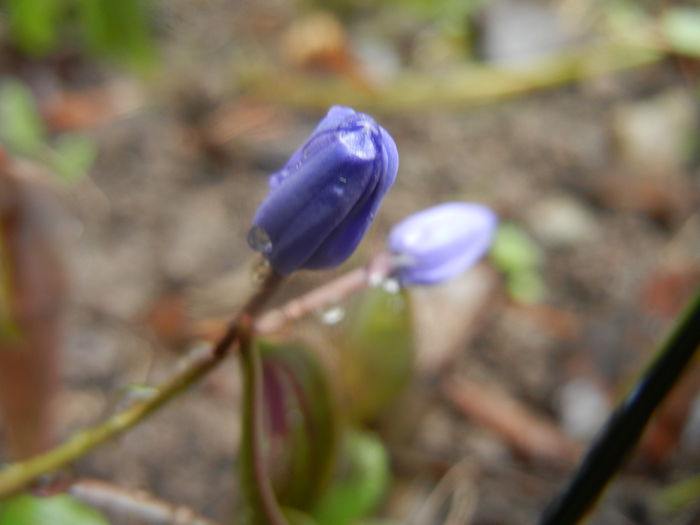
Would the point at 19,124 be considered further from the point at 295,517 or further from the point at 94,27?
the point at 295,517

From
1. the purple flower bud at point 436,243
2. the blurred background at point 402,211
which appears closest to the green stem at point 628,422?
the purple flower bud at point 436,243

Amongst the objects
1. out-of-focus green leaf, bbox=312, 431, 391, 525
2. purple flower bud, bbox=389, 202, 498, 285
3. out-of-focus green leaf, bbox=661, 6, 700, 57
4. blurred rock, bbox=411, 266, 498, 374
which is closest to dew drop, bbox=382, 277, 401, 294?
purple flower bud, bbox=389, 202, 498, 285

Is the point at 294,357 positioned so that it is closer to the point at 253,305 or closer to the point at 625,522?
the point at 253,305

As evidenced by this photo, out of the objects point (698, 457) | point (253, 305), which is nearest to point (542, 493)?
point (698, 457)

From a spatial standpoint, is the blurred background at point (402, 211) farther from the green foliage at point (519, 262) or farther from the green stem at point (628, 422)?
the green stem at point (628, 422)

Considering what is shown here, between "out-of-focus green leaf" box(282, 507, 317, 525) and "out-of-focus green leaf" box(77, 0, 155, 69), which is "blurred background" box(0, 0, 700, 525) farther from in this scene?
"out-of-focus green leaf" box(282, 507, 317, 525)
